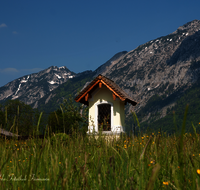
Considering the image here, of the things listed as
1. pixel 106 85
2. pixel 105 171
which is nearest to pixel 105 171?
pixel 105 171

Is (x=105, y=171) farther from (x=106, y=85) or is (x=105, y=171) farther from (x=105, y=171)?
(x=106, y=85)

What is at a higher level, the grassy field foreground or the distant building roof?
the distant building roof

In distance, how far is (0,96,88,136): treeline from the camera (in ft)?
8.30

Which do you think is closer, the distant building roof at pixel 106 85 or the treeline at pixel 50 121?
the treeline at pixel 50 121

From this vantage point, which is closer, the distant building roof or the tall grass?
the tall grass

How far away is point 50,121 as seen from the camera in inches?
134

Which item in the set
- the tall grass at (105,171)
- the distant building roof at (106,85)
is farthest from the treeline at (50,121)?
the distant building roof at (106,85)

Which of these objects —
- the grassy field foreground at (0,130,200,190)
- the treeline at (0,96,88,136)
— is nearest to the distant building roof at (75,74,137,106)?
the treeline at (0,96,88,136)

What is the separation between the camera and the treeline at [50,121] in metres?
2.53

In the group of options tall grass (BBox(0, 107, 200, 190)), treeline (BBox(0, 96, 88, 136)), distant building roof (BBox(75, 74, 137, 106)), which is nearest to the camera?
tall grass (BBox(0, 107, 200, 190))

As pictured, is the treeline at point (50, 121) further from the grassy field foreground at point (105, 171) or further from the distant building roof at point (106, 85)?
the distant building roof at point (106, 85)

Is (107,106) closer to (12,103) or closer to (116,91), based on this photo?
(116,91)

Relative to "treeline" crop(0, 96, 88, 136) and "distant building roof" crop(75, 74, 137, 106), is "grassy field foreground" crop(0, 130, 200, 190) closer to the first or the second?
"treeline" crop(0, 96, 88, 136)

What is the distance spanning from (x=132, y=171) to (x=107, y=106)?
11.4 meters
